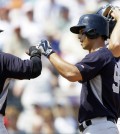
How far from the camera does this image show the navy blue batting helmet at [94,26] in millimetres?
4598

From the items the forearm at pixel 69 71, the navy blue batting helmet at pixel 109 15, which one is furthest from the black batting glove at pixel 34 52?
the navy blue batting helmet at pixel 109 15

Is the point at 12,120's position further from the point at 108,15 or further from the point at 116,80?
the point at 116,80

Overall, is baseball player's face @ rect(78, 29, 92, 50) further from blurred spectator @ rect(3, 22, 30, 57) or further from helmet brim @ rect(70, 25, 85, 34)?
blurred spectator @ rect(3, 22, 30, 57)

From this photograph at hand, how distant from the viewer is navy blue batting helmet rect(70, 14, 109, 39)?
4.60 meters

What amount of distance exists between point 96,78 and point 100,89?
0.10 metres

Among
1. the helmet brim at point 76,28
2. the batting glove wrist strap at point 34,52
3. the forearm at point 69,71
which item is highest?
the helmet brim at point 76,28

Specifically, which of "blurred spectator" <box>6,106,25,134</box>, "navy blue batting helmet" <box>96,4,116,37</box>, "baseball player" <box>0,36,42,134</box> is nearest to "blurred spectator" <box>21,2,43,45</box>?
"blurred spectator" <box>6,106,25,134</box>

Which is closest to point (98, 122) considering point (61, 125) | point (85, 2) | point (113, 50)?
point (113, 50)

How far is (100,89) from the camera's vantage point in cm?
442

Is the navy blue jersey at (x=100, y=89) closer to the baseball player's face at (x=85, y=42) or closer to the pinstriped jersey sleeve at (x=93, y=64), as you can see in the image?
the pinstriped jersey sleeve at (x=93, y=64)

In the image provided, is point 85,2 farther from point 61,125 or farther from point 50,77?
point 61,125

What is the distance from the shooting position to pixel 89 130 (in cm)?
442

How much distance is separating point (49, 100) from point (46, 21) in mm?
1451

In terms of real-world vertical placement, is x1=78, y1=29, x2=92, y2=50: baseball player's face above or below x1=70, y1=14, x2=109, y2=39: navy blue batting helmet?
below
